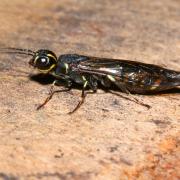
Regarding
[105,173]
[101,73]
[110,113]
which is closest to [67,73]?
[101,73]

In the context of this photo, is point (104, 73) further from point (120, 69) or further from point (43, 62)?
point (43, 62)

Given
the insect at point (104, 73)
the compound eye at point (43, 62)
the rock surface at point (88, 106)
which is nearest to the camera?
the rock surface at point (88, 106)

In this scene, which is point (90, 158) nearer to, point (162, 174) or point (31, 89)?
point (162, 174)

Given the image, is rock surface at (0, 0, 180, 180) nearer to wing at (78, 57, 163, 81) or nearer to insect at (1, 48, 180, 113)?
insect at (1, 48, 180, 113)

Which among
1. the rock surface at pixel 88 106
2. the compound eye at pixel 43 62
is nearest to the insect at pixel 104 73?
the compound eye at pixel 43 62

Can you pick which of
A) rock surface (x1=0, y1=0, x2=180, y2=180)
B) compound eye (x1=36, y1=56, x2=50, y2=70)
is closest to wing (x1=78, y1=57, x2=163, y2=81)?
rock surface (x1=0, y1=0, x2=180, y2=180)

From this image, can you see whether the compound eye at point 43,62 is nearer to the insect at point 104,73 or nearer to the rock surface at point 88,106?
the insect at point 104,73
